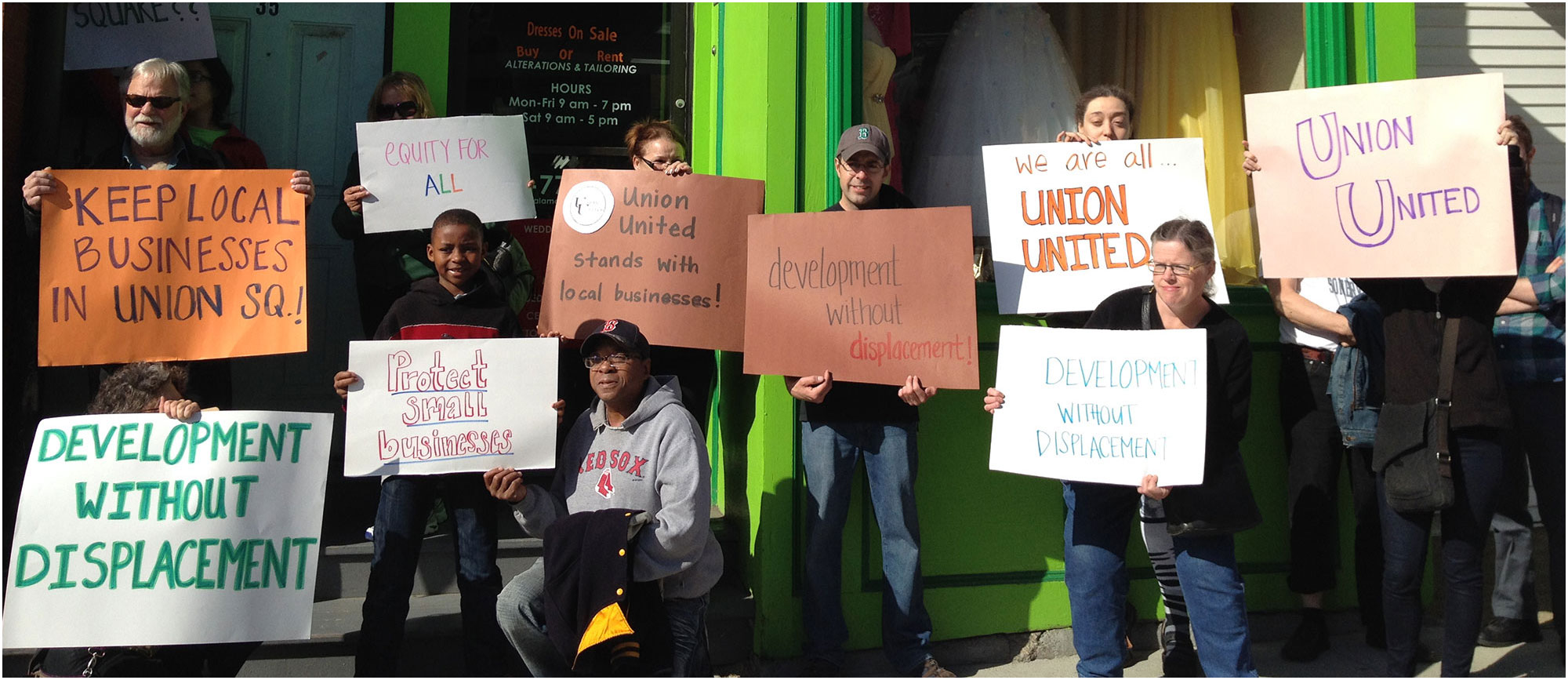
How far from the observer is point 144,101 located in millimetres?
3807

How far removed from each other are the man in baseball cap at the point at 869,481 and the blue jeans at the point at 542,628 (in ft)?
2.36

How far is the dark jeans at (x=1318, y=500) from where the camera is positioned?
4.30 meters

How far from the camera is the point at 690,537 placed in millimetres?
3271

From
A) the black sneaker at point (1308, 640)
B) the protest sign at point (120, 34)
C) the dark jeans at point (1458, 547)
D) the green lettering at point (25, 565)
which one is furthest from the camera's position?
the protest sign at point (120, 34)

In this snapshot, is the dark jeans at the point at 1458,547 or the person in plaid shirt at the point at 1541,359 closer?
the dark jeans at the point at 1458,547

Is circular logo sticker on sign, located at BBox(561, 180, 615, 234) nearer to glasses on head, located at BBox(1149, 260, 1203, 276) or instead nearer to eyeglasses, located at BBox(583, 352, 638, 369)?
eyeglasses, located at BBox(583, 352, 638, 369)

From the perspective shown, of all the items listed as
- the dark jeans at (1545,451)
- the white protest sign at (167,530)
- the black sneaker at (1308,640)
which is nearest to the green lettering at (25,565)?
the white protest sign at (167,530)

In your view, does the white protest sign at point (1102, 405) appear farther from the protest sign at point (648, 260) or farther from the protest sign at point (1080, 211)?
the protest sign at point (648, 260)

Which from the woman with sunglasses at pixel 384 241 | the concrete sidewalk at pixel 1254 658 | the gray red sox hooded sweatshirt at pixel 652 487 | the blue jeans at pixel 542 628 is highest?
the woman with sunglasses at pixel 384 241

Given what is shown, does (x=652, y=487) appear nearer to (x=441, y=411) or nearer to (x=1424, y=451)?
(x=441, y=411)

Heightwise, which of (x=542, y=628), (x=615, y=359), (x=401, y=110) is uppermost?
(x=401, y=110)

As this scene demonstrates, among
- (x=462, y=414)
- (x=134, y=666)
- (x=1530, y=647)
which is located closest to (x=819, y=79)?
(x=462, y=414)

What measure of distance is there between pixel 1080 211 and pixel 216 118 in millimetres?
3623

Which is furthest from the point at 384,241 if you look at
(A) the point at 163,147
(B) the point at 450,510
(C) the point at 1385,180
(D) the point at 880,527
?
(C) the point at 1385,180
